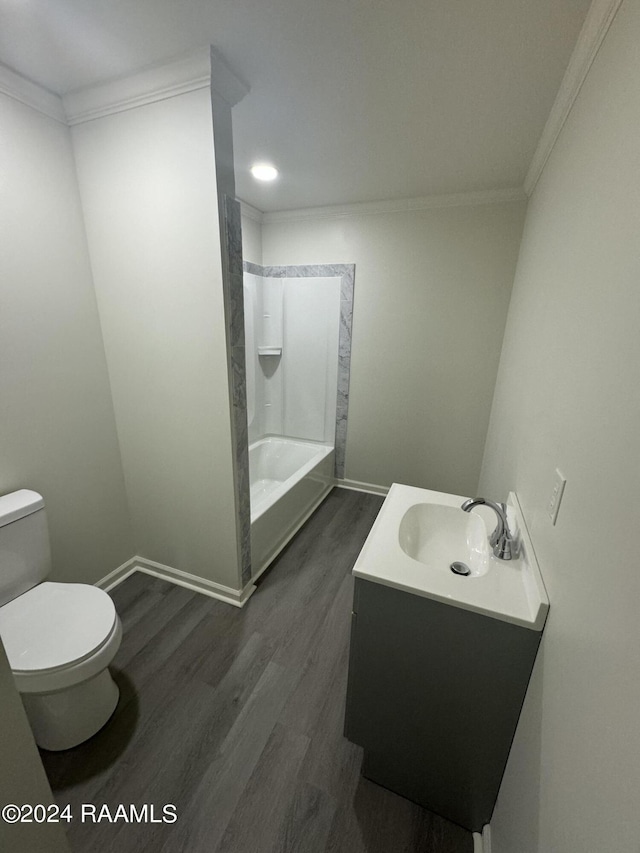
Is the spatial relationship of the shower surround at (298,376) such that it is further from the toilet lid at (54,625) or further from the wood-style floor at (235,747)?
the toilet lid at (54,625)

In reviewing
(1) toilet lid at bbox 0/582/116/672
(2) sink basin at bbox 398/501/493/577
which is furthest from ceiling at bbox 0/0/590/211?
(1) toilet lid at bbox 0/582/116/672

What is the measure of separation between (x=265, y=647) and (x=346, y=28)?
248cm

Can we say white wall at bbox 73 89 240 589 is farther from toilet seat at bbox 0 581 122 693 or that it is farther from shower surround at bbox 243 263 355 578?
shower surround at bbox 243 263 355 578

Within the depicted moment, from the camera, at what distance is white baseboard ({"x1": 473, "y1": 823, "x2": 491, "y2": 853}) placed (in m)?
1.00

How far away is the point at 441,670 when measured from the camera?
97 cm

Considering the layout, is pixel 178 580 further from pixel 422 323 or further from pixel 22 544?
pixel 422 323

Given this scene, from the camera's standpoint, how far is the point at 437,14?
3.29ft

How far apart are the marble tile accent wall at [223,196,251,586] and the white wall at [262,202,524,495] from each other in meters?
1.50

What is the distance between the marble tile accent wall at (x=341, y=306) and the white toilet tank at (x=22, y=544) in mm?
2218

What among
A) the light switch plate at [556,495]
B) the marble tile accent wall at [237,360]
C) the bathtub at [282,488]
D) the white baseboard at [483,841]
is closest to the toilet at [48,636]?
the marble tile accent wall at [237,360]

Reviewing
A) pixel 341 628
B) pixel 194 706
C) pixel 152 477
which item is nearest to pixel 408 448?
pixel 341 628

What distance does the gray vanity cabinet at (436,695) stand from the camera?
0.91 metres

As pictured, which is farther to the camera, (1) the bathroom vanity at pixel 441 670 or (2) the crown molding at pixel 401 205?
(2) the crown molding at pixel 401 205

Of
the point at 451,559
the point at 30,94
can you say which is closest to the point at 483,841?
the point at 451,559
